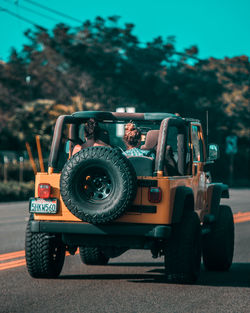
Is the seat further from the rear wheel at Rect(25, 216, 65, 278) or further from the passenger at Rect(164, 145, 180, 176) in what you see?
the rear wheel at Rect(25, 216, 65, 278)

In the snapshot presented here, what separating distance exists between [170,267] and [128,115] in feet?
6.81

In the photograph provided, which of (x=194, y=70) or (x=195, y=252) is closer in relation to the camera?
(x=195, y=252)

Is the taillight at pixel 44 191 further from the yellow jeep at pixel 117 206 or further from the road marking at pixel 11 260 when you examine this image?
the road marking at pixel 11 260

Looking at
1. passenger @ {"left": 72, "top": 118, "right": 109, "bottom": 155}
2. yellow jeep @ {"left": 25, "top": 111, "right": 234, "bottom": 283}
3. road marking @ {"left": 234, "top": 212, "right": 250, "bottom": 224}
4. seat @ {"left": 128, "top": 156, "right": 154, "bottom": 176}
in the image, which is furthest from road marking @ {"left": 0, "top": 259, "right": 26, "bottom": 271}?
road marking @ {"left": 234, "top": 212, "right": 250, "bottom": 224}

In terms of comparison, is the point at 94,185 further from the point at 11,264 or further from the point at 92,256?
the point at 11,264

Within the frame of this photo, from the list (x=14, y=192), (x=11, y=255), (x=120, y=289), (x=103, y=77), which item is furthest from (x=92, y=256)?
(x=103, y=77)

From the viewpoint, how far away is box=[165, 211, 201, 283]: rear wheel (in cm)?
768

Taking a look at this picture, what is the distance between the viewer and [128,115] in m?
8.71

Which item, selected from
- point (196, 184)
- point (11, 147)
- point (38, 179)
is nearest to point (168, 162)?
point (196, 184)

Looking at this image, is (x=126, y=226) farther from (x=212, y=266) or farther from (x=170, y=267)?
Answer: (x=212, y=266)

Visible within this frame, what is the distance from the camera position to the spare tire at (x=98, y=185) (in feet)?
23.8

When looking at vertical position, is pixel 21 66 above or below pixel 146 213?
above

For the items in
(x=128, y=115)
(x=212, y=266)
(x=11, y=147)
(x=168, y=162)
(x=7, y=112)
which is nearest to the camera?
(x=168, y=162)

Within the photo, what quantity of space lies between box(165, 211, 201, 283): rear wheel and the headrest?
3.21 feet
